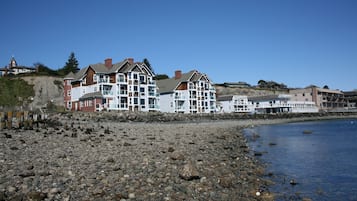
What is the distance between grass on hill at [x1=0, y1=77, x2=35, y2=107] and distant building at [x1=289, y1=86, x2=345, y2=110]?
113260mm

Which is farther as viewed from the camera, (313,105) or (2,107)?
(313,105)

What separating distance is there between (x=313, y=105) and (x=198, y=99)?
6779 cm

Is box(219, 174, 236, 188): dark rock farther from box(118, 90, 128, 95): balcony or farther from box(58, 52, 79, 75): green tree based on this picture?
box(58, 52, 79, 75): green tree

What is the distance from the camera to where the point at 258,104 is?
11631cm

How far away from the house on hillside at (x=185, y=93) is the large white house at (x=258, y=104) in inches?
914

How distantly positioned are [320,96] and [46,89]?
105 metres

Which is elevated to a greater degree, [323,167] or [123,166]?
[123,166]

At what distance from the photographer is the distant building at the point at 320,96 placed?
135 m

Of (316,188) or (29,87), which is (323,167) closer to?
(316,188)

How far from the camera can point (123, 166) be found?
12.1 m

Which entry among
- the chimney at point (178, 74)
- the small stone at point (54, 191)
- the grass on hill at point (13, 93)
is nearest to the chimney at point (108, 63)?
the grass on hill at point (13, 93)

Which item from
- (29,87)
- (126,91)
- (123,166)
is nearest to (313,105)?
(126,91)

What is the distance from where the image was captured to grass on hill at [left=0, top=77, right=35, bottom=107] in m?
49.7

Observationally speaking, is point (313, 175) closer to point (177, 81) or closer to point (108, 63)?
point (108, 63)
